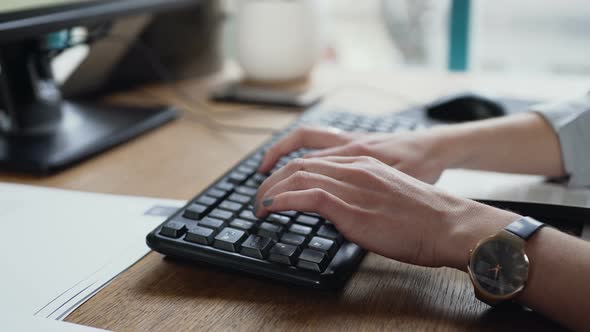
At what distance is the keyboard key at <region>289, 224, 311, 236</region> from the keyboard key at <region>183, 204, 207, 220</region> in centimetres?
9

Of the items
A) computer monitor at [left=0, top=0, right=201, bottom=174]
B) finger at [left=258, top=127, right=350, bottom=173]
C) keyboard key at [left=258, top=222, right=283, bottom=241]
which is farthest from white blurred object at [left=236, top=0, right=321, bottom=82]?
keyboard key at [left=258, top=222, right=283, bottom=241]

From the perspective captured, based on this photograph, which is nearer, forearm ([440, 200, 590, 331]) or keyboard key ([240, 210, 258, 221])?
forearm ([440, 200, 590, 331])

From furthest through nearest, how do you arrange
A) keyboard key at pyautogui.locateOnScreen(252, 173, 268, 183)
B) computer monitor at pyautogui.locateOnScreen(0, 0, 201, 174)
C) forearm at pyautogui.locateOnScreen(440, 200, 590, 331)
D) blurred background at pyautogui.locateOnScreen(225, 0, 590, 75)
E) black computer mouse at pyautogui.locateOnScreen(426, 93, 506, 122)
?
blurred background at pyautogui.locateOnScreen(225, 0, 590, 75)
black computer mouse at pyautogui.locateOnScreen(426, 93, 506, 122)
computer monitor at pyautogui.locateOnScreen(0, 0, 201, 174)
keyboard key at pyautogui.locateOnScreen(252, 173, 268, 183)
forearm at pyautogui.locateOnScreen(440, 200, 590, 331)

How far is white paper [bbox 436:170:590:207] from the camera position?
24.3 inches

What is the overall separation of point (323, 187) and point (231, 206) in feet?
0.32

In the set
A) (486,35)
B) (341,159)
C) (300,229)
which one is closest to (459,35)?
(341,159)

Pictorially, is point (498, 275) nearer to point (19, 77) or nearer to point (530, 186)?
point (530, 186)

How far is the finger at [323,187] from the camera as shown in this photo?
52 cm

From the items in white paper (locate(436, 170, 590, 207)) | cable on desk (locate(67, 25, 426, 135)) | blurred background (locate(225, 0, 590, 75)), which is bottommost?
blurred background (locate(225, 0, 590, 75))

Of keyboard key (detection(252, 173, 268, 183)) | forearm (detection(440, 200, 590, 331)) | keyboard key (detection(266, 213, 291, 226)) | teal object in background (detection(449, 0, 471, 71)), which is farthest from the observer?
teal object in background (detection(449, 0, 471, 71))

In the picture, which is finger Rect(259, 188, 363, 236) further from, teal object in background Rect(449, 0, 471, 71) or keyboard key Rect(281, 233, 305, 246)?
teal object in background Rect(449, 0, 471, 71)

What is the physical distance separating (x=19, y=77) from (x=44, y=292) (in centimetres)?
47

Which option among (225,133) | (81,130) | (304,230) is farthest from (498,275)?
(81,130)

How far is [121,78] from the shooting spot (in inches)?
44.8
